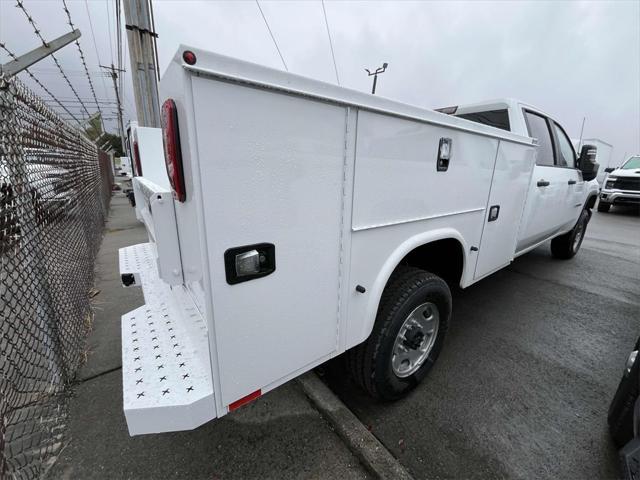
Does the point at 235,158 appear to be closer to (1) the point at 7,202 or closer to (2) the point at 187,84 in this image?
(2) the point at 187,84

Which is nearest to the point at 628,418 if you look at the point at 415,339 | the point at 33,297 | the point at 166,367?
the point at 415,339

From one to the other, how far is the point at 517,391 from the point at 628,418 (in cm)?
61

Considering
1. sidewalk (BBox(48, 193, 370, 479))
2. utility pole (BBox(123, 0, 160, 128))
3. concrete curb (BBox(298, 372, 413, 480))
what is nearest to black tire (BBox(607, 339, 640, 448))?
concrete curb (BBox(298, 372, 413, 480))

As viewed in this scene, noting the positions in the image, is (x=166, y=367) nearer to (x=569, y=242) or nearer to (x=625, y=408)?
(x=625, y=408)

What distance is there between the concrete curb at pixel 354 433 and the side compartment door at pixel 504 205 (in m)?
1.57

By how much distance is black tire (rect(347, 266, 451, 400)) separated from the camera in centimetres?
183

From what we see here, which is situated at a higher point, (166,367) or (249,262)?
(249,262)

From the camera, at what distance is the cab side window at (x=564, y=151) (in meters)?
3.88

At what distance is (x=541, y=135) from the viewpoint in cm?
346

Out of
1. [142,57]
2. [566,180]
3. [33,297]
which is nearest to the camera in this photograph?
[33,297]

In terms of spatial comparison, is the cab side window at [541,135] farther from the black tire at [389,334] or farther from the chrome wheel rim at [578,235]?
the chrome wheel rim at [578,235]

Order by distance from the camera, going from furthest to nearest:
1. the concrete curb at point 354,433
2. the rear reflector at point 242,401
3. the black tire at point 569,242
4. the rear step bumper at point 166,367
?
the black tire at point 569,242 → the concrete curb at point 354,433 → the rear reflector at point 242,401 → the rear step bumper at point 166,367

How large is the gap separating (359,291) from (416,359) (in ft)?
3.31

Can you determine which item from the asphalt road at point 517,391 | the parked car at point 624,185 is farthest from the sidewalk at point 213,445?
the parked car at point 624,185
